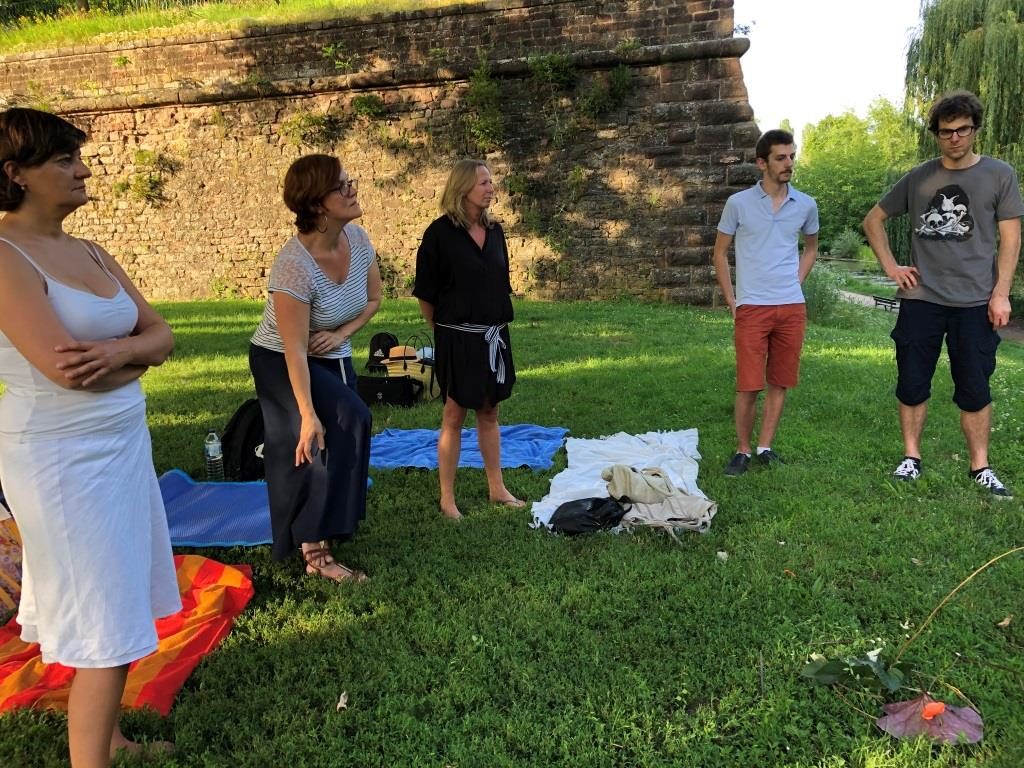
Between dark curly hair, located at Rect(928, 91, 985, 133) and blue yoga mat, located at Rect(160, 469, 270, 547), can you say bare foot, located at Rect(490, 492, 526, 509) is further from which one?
dark curly hair, located at Rect(928, 91, 985, 133)

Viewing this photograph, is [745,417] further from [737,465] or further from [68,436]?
[68,436]

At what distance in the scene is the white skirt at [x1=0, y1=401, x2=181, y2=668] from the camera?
5.87 ft

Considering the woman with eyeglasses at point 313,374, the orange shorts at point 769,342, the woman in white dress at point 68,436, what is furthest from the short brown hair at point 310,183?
the orange shorts at point 769,342

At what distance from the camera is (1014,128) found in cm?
1667

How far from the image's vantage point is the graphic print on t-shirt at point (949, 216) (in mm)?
4102

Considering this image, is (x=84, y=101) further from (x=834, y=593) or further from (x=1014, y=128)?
(x=1014, y=128)

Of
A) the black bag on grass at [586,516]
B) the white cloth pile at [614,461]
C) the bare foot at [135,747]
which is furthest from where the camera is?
the white cloth pile at [614,461]

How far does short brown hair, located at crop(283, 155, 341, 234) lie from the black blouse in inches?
33.6

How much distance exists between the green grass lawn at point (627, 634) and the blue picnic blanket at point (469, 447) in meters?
0.20

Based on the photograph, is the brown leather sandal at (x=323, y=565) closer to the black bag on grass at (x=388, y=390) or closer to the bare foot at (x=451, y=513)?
the bare foot at (x=451, y=513)

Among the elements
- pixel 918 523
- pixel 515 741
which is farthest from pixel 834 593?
pixel 515 741

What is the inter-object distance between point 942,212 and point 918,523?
72.9 inches

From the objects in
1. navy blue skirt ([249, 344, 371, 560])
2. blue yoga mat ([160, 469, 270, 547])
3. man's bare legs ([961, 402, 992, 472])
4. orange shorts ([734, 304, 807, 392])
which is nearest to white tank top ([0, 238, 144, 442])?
navy blue skirt ([249, 344, 371, 560])

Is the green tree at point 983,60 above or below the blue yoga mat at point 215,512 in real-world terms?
above
